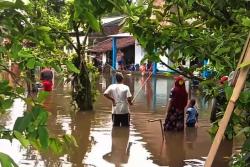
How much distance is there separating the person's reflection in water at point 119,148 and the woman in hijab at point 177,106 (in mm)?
1055

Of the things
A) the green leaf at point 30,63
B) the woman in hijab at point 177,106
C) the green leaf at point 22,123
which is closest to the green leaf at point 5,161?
the green leaf at point 22,123

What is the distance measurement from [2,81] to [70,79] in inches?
483

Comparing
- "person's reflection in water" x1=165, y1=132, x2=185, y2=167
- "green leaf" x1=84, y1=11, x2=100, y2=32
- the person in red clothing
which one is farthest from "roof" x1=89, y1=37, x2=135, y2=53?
"green leaf" x1=84, y1=11, x2=100, y2=32

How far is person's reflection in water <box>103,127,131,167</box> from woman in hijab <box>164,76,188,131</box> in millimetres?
1055

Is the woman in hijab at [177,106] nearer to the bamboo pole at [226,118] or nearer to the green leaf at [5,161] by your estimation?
the bamboo pole at [226,118]

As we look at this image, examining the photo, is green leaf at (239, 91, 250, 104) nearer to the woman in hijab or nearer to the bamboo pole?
the bamboo pole

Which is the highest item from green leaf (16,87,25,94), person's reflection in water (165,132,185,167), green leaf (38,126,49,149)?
green leaf (16,87,25,94)

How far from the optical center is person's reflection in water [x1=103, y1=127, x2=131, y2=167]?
8.41 metres

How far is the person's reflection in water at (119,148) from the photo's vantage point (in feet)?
27.6

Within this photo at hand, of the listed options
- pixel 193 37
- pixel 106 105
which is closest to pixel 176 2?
pixel 193 37

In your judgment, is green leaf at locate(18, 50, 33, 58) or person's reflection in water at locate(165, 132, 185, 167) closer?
green leaf at locate(18, 50, 33, 58)

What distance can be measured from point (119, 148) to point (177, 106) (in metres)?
2.50

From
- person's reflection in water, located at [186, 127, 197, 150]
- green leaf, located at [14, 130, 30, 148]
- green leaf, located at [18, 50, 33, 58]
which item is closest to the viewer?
green leaf, located at [14, 130, 30, 148]

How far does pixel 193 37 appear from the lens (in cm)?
430
